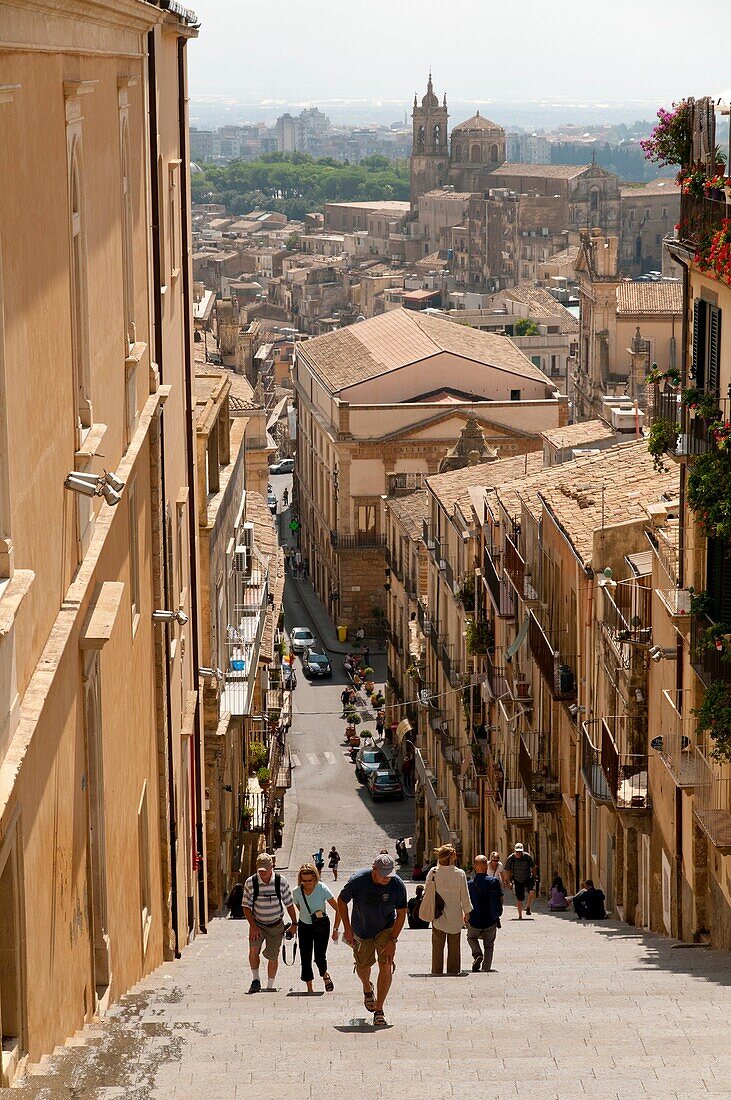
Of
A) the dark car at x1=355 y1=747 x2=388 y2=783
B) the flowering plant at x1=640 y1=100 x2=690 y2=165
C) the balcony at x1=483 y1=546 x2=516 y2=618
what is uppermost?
the flowering plant at x1=640 y1=100 x2=690 y2=165

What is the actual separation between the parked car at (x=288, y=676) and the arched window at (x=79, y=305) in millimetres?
41784

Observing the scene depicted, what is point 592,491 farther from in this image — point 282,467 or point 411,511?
point 282,467

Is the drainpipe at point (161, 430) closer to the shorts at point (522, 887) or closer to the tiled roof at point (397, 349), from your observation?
the shorts at point (522, 887)

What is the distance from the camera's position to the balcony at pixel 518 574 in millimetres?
28031

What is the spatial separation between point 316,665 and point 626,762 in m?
37.8

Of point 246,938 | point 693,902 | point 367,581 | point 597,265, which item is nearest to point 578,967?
point 693,902

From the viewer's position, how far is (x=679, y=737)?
720 inches

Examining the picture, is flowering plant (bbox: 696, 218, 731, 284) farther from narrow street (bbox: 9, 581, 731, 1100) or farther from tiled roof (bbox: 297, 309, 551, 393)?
tiled roof (bbox: 297, 309, 551, 393)

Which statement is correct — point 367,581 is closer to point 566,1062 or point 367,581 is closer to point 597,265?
point 597,265

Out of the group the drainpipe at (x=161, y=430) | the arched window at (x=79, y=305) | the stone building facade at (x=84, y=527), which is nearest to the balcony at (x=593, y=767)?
the stone building facade at (x=84, y=527)

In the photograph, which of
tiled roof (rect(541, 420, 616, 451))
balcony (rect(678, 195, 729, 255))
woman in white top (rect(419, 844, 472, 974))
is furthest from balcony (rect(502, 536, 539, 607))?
woman in white top (rect(419, 844, 472, 974))

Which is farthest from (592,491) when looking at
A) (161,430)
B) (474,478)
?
(474,478)

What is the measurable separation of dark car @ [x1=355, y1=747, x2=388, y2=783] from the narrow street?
95.8ft

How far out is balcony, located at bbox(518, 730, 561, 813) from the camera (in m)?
26.8
